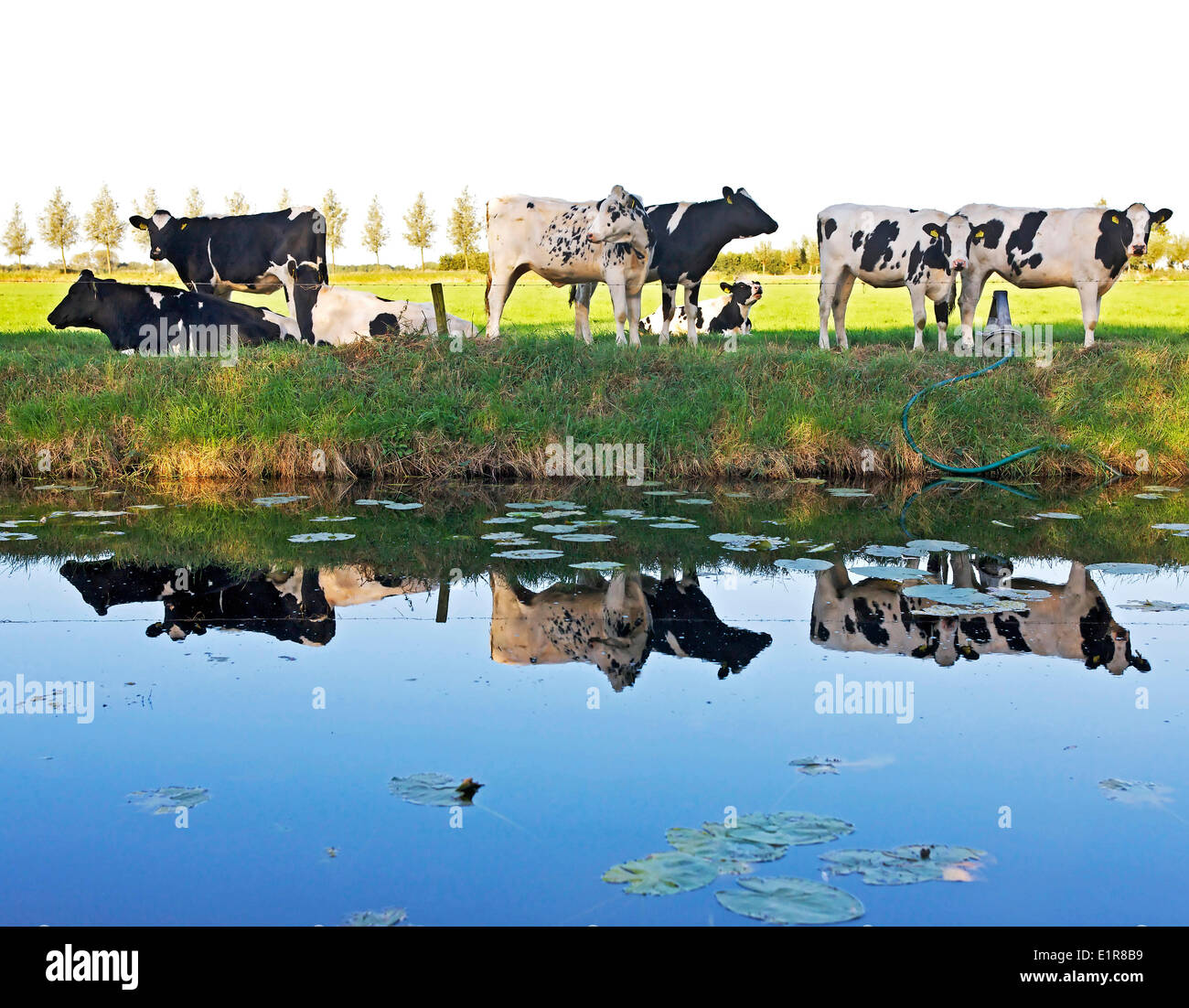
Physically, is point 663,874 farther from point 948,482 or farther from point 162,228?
point 162,228

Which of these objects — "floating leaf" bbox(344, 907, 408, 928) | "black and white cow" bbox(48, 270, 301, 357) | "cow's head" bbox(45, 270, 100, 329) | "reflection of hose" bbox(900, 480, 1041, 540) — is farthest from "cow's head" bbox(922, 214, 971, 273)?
"floating leaf" bbox(344, 907, 408, 928)

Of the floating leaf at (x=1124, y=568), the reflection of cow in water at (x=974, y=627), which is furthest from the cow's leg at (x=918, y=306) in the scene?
the reflection of cow in water at (x=974, y=627)

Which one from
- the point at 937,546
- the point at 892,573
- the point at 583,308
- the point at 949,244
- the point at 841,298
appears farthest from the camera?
the point at 841,298

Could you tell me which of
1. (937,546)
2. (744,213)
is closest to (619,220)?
(744,213)

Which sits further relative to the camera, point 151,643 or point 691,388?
point 691,388

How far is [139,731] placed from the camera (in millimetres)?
4434

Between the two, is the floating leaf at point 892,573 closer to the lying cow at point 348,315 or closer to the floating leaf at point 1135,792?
the floating leaf at point 1135,792

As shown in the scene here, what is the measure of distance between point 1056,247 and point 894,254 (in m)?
2.07

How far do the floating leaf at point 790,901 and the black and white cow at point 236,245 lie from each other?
14260 mm

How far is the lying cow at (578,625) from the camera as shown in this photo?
5453mm

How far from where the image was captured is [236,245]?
635 inches
